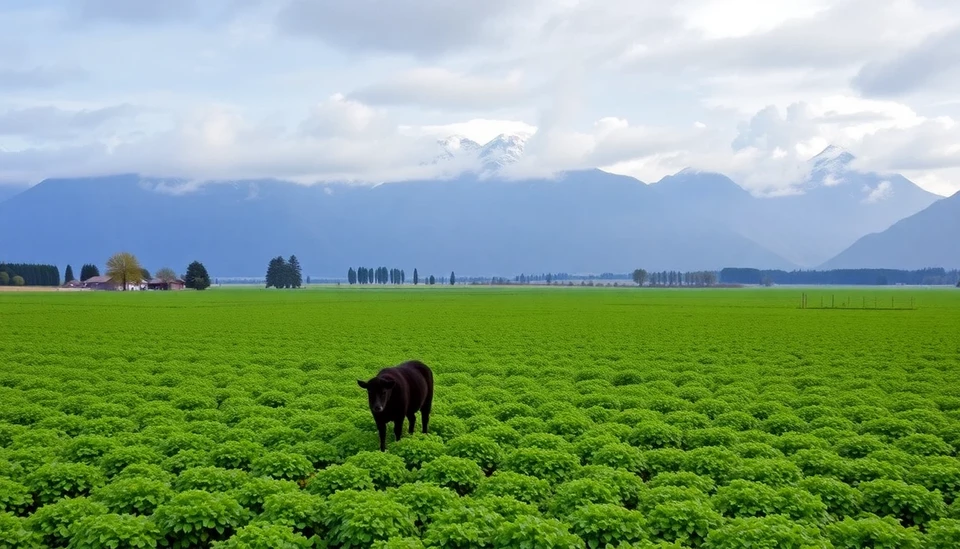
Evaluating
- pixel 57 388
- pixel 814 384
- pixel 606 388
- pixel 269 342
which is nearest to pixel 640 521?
pixel 606 388

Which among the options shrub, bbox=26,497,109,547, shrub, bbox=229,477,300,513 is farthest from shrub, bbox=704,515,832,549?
shrub, bbox=26,497,109,547

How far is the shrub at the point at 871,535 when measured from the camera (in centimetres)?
1007

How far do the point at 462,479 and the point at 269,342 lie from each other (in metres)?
30.8

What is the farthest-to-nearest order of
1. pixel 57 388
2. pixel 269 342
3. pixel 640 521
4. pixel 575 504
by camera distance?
1. pixel 269 342
2. pixel 57 388
3. pixel 575 504
4. pixel 640 521

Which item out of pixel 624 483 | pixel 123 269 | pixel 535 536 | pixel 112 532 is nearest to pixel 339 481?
pixel 112 532

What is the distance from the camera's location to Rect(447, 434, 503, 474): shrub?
14.9 metres

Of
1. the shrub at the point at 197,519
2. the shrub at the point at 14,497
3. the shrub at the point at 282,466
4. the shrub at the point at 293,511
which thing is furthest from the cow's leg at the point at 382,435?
the shrub at the point at 14,497

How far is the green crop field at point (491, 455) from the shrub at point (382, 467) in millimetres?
43

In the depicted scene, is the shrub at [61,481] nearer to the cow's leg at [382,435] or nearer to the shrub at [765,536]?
the cow's leg at [382,435]

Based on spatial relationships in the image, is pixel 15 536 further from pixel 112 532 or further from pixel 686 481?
pixel 686 481

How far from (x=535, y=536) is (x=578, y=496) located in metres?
2.27

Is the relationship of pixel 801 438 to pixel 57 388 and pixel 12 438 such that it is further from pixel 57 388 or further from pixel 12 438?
pixel 57 388

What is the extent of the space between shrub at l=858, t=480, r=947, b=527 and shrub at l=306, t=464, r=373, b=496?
28.3 ft

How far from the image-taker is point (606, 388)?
2412 centimetres
